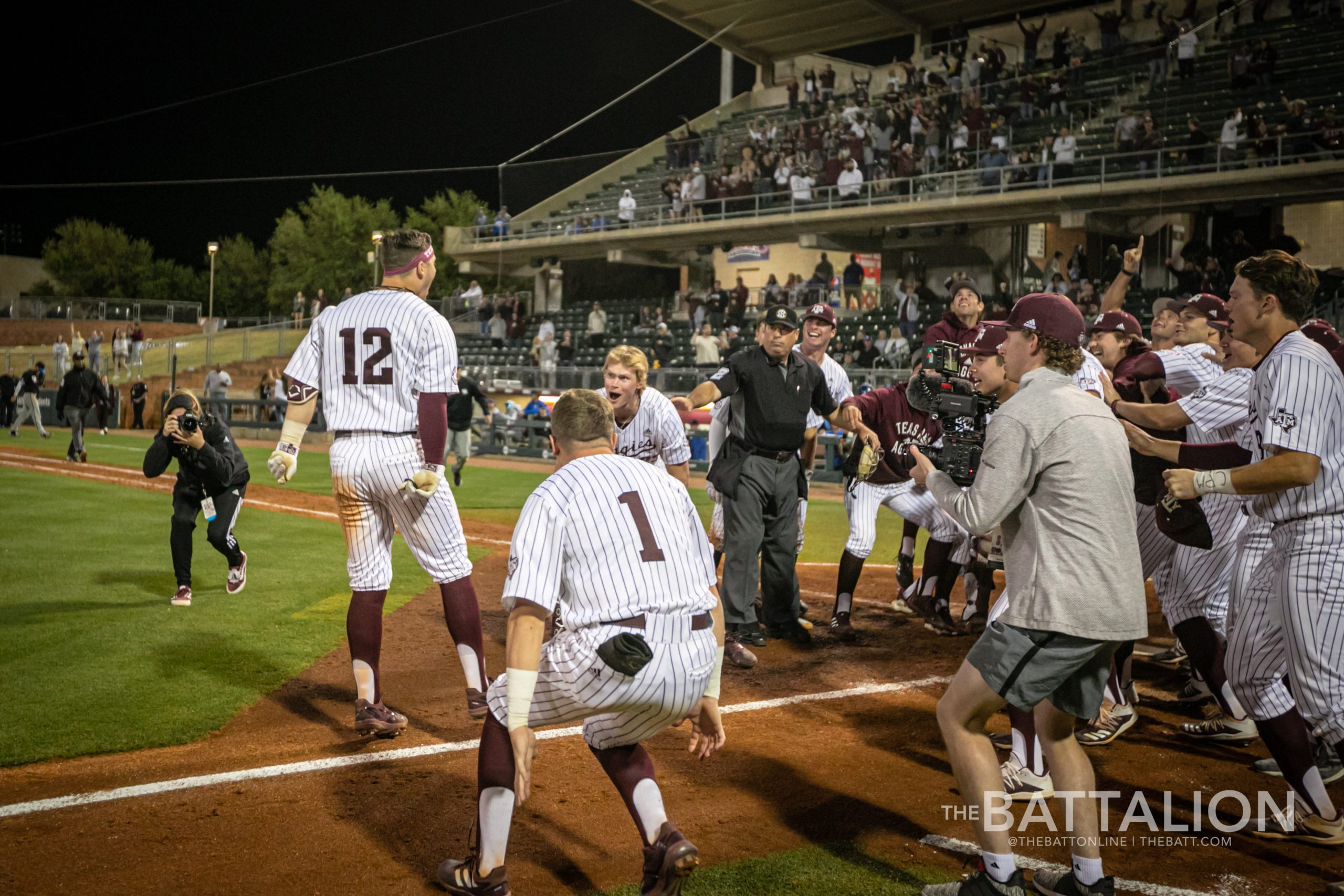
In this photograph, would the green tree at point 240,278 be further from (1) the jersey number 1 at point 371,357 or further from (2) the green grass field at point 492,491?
(1) the jersey number 1 at point 371,357

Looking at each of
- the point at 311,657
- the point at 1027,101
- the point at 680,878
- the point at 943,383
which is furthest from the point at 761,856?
the point at 1027,101

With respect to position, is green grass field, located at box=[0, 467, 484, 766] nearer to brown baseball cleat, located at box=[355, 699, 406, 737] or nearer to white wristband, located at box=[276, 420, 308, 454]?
brown baseball cleat, located at box=[355, 699, 406, 737]

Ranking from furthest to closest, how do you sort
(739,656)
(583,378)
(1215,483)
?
(583,378), (739,656), (1215,483)

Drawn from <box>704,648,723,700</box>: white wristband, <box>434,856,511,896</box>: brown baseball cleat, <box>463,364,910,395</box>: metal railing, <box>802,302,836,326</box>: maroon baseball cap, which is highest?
<box>802,302,836,326</box>: maroon baseball cap

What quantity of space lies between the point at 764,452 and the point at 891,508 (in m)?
1.41

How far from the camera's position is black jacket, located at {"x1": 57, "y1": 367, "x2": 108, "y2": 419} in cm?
1841

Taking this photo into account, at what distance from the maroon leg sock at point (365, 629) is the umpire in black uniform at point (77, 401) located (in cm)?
1547

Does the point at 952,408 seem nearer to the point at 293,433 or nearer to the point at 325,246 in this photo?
the point at 293,433

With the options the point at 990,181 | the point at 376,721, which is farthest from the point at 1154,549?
the point at 990,181

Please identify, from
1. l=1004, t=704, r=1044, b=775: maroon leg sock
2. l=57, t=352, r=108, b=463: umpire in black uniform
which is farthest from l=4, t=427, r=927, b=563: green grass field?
l=1004, t=704, r=1044, b=775: maroon leg sock

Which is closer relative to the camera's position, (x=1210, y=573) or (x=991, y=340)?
(x=991, y=340)

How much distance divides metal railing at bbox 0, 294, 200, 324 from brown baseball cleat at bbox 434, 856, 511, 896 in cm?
4867

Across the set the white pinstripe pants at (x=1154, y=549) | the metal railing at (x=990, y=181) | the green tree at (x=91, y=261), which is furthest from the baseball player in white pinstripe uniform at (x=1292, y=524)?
the green tree at (x=91, y=261)

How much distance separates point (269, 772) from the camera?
4.45 meters
